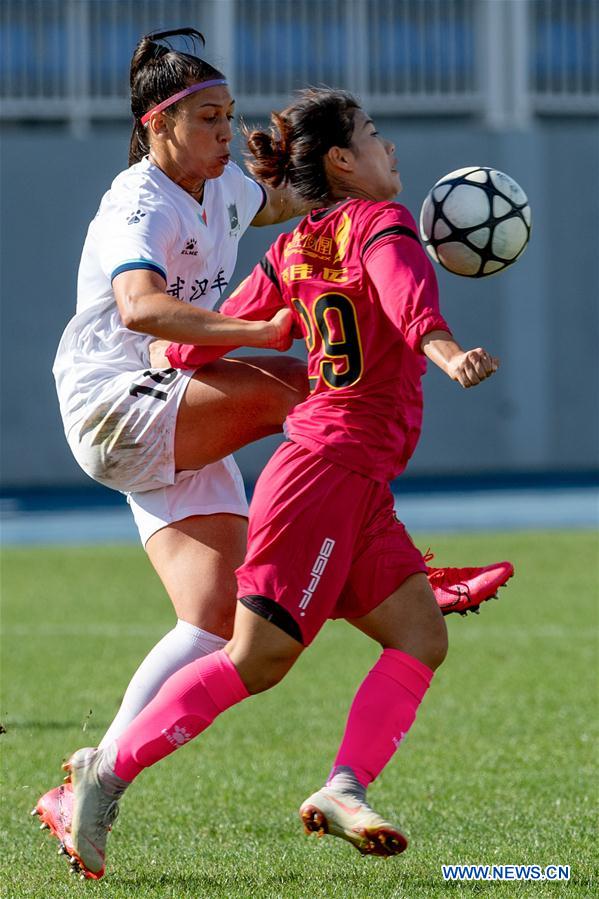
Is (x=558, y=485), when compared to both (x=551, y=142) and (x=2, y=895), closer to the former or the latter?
(x=551, y=142)

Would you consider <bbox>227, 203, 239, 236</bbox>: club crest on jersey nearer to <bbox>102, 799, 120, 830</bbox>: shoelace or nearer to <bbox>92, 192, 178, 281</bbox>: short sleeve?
<bbox>92, 192, 178, 281</bbox>: short sleeve

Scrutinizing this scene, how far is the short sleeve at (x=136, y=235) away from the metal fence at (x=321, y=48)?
18962 millimetres

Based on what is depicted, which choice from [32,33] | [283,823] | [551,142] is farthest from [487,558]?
[32,33]

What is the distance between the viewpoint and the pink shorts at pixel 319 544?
11.3 ft

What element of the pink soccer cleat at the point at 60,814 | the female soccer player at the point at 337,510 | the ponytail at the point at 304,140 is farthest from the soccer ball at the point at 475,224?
the pink soccer cleat at the point at 60,814

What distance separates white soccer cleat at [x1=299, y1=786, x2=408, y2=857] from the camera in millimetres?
3250

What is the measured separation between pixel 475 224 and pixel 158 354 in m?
0.94

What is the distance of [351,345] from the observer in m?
3.50

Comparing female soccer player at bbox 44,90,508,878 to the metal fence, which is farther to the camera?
the metal fence

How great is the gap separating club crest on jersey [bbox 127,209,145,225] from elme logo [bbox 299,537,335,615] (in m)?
1.01

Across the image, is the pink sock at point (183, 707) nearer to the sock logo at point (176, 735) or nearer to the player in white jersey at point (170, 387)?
the sock logo at point (176, 735)

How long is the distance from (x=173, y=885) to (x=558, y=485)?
17.9 meters

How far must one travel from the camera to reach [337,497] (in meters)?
3.48

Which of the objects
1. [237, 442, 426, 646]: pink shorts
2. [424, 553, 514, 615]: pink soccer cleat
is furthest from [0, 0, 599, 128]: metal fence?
[237, 442, 426, 646]: pink shorts
